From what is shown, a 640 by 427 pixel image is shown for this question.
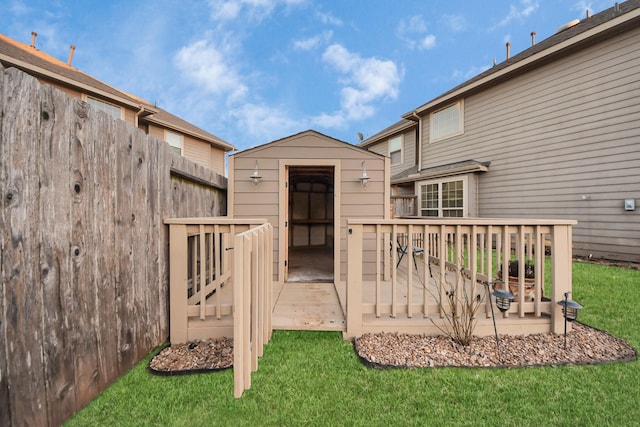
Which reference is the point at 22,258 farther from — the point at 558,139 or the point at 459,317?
the point at 558,139

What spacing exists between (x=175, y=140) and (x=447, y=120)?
434 inches

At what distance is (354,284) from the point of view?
263 cm

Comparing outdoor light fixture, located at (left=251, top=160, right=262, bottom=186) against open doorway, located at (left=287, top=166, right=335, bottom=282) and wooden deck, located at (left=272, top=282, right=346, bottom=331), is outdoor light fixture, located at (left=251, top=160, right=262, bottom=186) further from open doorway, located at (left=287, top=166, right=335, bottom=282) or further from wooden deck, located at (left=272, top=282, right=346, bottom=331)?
open doorway, located at (left=287, top=166, right=335, bottom=282)

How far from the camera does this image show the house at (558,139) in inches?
227

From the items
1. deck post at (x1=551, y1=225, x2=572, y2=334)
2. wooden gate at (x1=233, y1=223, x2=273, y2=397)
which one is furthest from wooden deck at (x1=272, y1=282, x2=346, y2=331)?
deck post at (x1=551, y1=225, x2=572, y2=334)

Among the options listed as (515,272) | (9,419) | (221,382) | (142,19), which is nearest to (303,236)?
(515,272)

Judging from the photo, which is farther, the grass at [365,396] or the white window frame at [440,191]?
the white window frame at [440,191]

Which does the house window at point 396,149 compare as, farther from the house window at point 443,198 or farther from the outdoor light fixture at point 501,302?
the outdoor light fixture at point 501,302

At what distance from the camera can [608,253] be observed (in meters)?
6.02

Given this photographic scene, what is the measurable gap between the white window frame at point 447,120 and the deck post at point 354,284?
8.83 m

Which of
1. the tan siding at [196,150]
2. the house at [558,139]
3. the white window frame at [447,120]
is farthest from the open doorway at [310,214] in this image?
the tan siding at [196,150]

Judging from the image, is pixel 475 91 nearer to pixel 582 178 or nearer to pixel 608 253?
pixel 582 178

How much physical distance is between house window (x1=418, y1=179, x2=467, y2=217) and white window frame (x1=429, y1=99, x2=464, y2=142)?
1.81m

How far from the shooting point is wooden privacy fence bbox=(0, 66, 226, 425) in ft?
4.21
